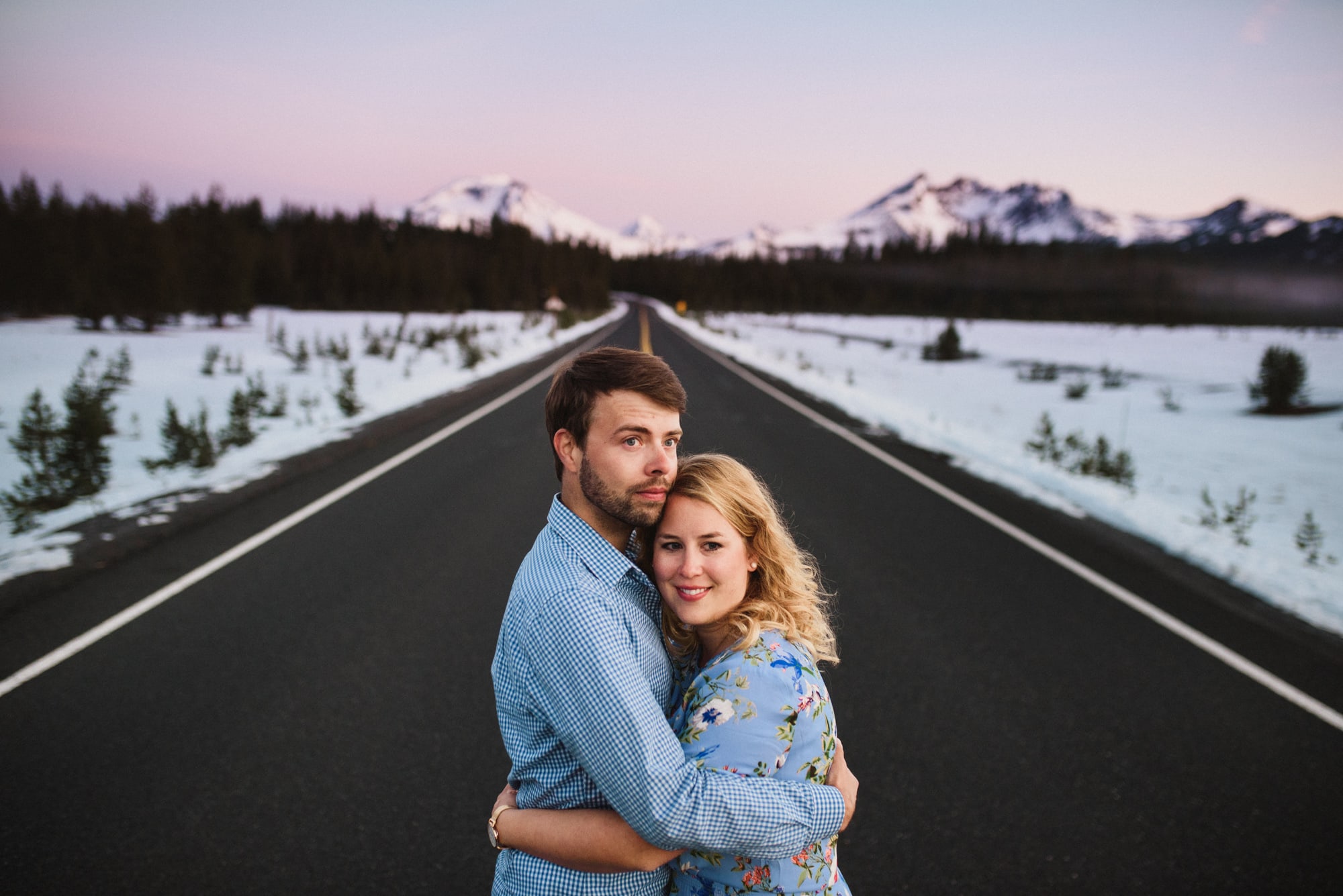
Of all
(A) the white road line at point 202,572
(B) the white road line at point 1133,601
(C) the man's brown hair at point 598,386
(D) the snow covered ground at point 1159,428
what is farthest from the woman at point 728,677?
(D) the snow covered ground at point 1159,428

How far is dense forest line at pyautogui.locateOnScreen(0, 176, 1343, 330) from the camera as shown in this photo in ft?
120

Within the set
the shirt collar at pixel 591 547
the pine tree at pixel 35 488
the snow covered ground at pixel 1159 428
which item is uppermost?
the shirt collar at pixel 591 547

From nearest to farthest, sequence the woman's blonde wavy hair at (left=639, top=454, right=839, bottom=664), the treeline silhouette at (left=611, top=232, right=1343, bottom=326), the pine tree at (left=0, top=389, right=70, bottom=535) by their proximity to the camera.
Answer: the woman's blonde wavy hair at (left=639, top=454, right=839, bottom=664) → the pine tree at (left=0, top=389, right=70, bottom=535) → the treeline silhouette at (left=611, top=232, right=1343, bottom=326)

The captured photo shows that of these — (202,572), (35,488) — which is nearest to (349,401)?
(35,488)

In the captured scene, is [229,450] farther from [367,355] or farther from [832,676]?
[367,355]

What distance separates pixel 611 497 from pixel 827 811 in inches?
29.3

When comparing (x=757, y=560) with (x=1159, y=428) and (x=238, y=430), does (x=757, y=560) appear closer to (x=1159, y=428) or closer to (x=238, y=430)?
(x=238, y=430)

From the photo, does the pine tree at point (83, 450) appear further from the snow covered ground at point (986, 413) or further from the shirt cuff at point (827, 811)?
the shirt cuff at point (827, 811)

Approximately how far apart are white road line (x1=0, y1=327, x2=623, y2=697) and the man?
20.4 inches

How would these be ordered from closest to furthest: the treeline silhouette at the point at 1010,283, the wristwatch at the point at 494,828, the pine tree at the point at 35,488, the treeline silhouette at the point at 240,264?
the wristwatch at the point at 494,828
the pine tree at the point at 35,488
the treeline silhouette at the point at 240,264
the treeline silhouette at the point at 1010,283

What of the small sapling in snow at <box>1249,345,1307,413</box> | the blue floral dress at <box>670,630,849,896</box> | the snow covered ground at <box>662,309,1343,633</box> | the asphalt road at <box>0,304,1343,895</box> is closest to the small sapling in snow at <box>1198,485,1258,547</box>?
the snow covered ground at <box>662,309,1343,633</box>

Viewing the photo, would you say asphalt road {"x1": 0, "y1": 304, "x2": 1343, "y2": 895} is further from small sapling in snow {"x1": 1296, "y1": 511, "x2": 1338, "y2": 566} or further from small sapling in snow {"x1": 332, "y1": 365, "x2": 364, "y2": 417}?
small sapling in snow {"x1": 332, "y1": 365, "x2": 364, "y2": 417}

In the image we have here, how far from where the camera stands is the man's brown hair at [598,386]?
1.50 meters

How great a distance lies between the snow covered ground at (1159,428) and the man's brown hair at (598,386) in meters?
5.35
